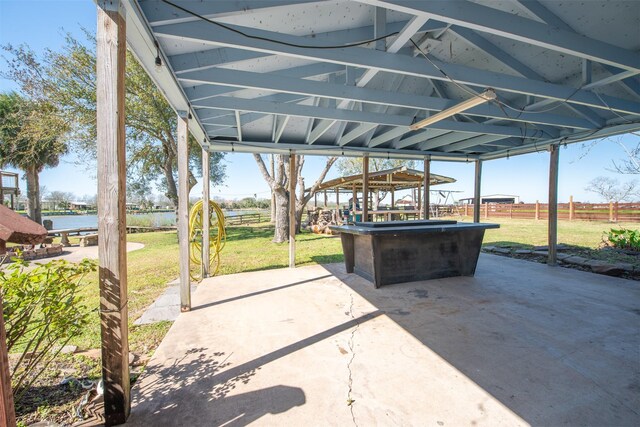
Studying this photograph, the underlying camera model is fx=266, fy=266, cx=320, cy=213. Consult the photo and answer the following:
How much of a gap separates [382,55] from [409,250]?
3049 millimetres

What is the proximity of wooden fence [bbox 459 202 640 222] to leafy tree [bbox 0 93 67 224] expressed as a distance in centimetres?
2290

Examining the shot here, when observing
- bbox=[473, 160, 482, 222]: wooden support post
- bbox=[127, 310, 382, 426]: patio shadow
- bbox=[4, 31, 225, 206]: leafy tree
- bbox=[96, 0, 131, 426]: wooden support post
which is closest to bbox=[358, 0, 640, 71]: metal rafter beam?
bbox=[96, 0, 131, 426]: wooden support post

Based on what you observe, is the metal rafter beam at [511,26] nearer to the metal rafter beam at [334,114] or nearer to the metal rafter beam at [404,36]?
the metal rafter beam at [404,36]

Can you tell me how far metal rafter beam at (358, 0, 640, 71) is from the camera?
1826 millimetres

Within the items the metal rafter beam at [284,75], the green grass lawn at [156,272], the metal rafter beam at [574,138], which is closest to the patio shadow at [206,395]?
the green grass lawn at [156,272]

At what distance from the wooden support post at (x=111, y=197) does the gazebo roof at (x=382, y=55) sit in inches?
12.4

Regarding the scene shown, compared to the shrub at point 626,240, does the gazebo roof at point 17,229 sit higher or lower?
higher

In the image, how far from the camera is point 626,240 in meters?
6.95

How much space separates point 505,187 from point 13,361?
178ft

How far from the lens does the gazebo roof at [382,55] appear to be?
78.8 inches

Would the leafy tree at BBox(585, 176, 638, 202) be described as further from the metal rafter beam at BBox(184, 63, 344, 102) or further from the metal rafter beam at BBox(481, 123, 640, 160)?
the metal rafter beam at BBox(184, 63, 344, 102)

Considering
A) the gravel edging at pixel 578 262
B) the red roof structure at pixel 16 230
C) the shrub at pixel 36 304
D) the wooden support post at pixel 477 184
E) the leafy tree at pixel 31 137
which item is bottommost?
the gravel edging at pixel 578 262

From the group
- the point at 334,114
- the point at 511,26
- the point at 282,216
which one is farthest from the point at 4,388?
the point at 282,216

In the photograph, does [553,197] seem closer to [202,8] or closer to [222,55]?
[222,55]
